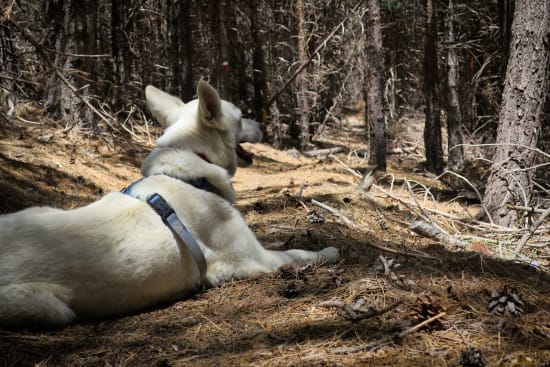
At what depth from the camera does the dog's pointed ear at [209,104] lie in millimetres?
3189

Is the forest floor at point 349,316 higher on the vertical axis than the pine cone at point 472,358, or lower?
lower

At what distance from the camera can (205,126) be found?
3480 millimetres

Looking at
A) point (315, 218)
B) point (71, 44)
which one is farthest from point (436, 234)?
point (71, 44)

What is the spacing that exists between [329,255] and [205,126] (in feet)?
4.54

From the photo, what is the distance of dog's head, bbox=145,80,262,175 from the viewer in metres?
3.38

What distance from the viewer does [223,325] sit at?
251 cm

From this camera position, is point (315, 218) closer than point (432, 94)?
Yes

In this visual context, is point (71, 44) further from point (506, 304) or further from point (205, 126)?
point (506, 304)

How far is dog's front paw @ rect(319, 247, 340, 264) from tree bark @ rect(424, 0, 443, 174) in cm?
936

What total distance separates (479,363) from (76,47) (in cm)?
853

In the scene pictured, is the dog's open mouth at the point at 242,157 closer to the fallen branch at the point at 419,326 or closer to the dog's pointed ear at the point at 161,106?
the dog's pointed ear at the point at 161,106

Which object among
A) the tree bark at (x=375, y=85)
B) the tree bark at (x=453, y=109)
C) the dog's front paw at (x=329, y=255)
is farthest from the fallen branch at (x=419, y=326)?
the tree bark at (x=453, y=109)

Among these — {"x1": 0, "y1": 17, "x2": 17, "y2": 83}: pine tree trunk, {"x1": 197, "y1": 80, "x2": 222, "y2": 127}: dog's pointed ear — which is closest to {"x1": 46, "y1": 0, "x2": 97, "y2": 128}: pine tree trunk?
{"x1": 0, "y1": 17, "x2": 17, "y2": 83}: pine tree trunk

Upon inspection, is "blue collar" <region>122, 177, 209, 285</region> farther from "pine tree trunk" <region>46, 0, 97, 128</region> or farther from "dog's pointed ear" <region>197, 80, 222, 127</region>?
"pine tree trunk" <region>46, 0, 97, 128</region>
